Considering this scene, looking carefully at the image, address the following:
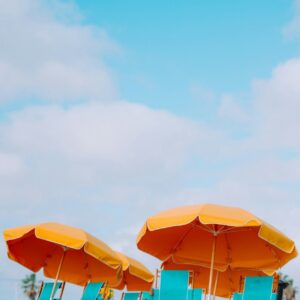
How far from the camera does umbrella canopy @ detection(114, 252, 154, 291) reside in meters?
12.5

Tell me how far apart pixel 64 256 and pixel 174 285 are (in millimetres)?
3881

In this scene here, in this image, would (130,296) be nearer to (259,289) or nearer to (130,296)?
(130,296)

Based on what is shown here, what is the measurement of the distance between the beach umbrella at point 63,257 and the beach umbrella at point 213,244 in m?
0.88

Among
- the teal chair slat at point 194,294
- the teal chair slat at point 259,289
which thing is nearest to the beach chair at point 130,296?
the teal chair slat at point 194,294

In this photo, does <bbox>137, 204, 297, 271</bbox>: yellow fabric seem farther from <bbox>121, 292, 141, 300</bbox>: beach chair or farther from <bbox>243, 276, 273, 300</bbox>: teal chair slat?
<bbox>121, 292, 141, 300</bbox>: beach chair

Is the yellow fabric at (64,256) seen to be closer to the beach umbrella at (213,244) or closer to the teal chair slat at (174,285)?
the beach umbrella at (213,244)

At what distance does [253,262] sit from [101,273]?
3.44m

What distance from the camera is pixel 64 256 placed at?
10.6 metres

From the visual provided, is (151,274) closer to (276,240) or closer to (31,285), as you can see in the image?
(276,240)

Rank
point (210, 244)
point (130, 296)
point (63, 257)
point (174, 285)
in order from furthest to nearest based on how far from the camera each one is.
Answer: point (130, 296), point (63, 257), point (210, 244), point (174, 285)

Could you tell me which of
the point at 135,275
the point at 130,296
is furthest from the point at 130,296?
the point at 135,275

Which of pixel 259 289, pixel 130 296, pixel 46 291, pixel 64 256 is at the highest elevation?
pixel 64 256

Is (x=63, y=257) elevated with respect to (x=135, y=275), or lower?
lower

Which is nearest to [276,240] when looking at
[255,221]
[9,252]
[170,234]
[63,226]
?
[255,221]
